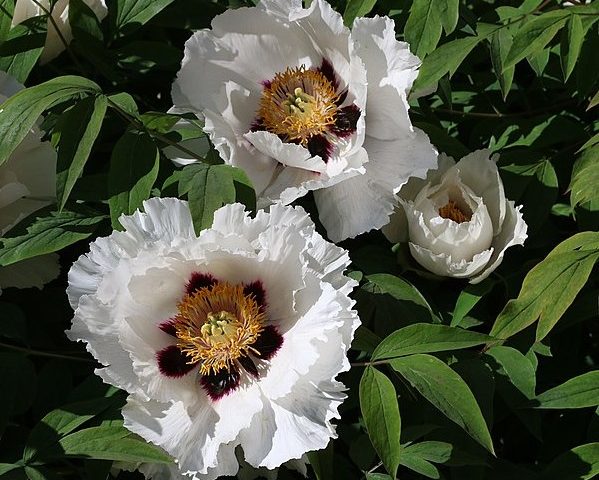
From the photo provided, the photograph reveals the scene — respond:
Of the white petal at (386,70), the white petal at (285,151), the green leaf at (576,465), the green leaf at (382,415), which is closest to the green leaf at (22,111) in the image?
the white petal at (285,151)

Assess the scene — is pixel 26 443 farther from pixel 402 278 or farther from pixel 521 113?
pixel 521 113

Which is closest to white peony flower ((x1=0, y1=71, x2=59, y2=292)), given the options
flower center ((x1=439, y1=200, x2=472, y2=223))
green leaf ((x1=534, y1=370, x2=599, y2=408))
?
flower center ((x1=439, y1=200, x2=472, y2=223))

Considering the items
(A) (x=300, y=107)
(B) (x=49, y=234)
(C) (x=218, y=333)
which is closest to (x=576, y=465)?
(C) (x=218, y=333)

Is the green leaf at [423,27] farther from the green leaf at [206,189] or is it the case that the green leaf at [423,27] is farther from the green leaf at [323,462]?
the green leaf at [323,462]

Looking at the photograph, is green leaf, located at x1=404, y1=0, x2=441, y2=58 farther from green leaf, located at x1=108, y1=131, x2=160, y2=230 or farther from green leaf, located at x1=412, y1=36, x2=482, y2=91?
green leaf, located at x1=108, y1=131, x2=160, y2=230

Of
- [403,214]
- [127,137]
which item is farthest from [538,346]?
[127,137]

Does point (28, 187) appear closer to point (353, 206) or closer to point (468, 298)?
point (353, 206)

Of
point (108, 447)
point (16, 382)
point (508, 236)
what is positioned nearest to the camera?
point (108, 447)
